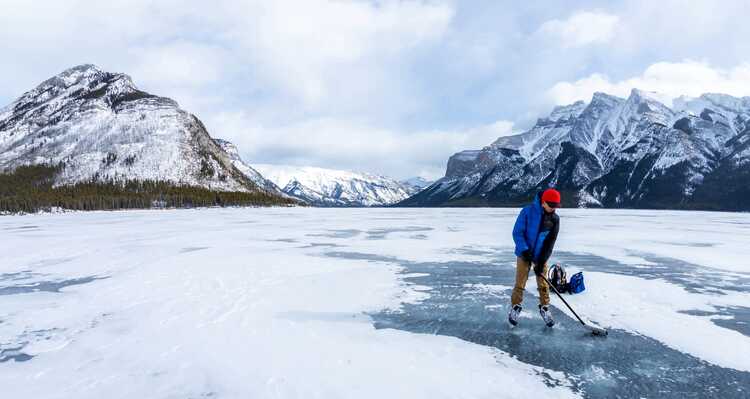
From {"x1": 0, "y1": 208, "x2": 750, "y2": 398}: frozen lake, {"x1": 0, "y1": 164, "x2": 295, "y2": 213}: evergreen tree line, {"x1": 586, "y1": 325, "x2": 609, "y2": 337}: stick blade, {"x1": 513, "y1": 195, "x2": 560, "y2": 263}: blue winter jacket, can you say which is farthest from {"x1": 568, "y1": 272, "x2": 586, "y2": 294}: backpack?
{"x1": 0, "y1": 164, "x2": 295, "y2": 213}: evergreen tree line

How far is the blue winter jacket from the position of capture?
30.3 feet

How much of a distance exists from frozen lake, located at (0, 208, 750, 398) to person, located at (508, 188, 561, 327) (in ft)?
2.73

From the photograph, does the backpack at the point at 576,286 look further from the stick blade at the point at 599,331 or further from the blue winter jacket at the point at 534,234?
the blue winter jacket at the point at 534,234

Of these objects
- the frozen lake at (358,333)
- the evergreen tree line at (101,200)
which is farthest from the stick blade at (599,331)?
the evergreen tree line at (101,200)

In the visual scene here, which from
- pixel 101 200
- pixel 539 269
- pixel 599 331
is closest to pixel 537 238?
pixel 539 269

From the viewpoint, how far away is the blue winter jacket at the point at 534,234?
30.3ft

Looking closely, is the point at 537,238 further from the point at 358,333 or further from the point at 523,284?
the point at 358,333

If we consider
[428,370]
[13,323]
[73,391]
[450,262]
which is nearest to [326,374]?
[428,370]

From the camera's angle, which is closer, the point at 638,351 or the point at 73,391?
the point at 73,391

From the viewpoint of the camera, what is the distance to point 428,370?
6.95 m

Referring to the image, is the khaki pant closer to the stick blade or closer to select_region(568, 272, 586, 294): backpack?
the stick blade

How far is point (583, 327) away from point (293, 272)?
10.1 metres

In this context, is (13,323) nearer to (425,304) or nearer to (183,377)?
(183,377)

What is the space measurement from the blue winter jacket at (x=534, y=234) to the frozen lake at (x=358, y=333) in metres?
1.72
